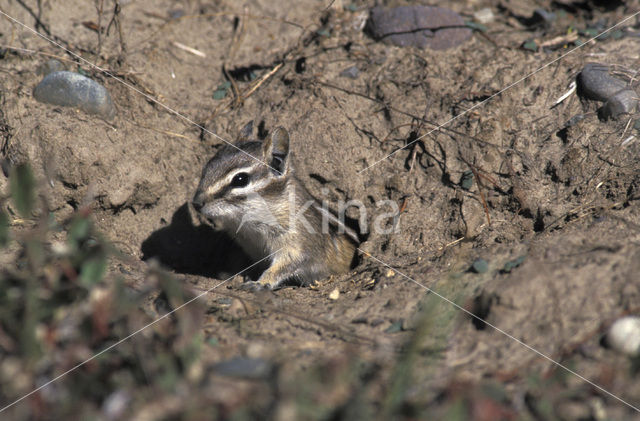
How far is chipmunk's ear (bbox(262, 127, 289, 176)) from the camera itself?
484 centimetres

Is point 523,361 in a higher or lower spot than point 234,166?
lower

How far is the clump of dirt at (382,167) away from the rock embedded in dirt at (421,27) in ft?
0.62

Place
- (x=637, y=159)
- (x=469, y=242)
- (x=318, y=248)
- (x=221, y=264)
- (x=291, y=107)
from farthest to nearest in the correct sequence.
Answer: (x=221, y=264)
(x=291, y=107)
(x=318, y=248)
(x=469, y=242)
(x=637, y=159)

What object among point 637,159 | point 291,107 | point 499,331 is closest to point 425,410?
point 499,331

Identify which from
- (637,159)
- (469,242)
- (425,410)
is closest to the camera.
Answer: (425,410)

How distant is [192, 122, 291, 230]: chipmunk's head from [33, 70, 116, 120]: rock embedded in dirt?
138 cm

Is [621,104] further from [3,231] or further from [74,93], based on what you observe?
[74,93]

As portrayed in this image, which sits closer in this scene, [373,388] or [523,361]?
[373,388]

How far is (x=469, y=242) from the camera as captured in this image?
4.61 metres

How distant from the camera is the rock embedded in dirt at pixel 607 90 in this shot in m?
4.55

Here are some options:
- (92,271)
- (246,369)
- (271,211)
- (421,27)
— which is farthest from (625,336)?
(421,27)

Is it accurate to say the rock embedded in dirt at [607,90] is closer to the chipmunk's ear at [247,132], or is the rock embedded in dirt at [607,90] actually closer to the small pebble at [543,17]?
the small pebble at [543,17]

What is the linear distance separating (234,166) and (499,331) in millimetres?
2697

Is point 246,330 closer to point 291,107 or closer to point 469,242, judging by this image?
point 469,242
